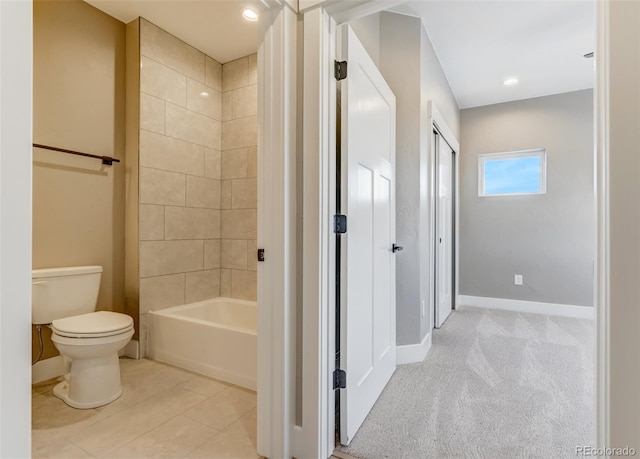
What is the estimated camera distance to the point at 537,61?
124 inches

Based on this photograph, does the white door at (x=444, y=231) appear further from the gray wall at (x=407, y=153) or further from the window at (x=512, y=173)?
the gray wall at (x=407, y=153)

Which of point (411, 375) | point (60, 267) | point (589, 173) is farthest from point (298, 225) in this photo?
point (589, 173)

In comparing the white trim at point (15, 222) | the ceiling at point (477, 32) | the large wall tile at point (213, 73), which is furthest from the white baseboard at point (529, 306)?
the white trim at point (15, 222)

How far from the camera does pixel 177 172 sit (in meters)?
2.70

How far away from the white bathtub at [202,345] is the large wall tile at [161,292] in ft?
0.21

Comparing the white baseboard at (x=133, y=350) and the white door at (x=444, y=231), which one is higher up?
the white door at (x=444, y=231)

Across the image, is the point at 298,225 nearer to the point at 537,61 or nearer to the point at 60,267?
the point at 60,267

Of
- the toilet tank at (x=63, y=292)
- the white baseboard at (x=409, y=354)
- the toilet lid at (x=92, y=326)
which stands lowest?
the white baseboard at (x=409, y=354)

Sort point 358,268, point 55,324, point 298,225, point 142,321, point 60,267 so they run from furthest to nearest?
point 142,321
point 60,267
point 55,324
point 358,268
point 298,225

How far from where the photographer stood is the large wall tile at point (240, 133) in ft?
9.55

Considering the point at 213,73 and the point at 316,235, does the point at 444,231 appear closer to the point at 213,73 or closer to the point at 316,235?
the point at 316,235

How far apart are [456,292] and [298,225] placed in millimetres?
3379

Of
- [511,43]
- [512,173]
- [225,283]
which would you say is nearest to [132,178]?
[225,283]

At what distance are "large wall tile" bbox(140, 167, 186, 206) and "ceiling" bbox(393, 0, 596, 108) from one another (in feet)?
7.17
